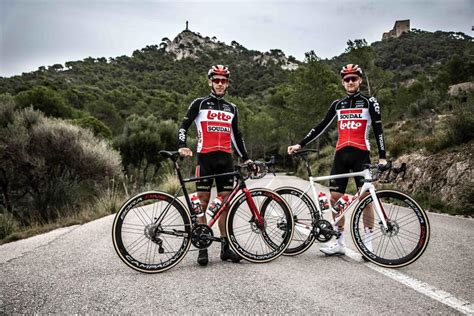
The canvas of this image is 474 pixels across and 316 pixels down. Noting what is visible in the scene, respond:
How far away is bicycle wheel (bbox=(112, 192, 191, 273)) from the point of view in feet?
12.0

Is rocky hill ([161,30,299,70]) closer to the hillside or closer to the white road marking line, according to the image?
the hillside

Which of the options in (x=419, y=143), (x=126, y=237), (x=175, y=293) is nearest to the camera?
(x=175, y=293)

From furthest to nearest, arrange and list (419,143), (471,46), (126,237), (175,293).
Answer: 1. (471,46)
2. (419,143)
3. (126,237)
4. (175,293)

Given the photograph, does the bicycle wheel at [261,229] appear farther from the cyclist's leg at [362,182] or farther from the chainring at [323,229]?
the cyclist's leg at [362,182]

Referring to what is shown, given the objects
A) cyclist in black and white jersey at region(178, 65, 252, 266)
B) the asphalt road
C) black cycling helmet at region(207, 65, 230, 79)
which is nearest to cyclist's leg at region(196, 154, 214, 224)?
cyclist in black and white jersey at region(178, 65, 252, 266)

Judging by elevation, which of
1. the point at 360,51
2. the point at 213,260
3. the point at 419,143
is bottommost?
the point at 213,260

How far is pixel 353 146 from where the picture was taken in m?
4.50

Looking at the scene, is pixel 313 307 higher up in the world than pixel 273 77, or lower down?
lower down

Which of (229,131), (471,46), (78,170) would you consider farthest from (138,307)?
(471,46)

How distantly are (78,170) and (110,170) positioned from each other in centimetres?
144

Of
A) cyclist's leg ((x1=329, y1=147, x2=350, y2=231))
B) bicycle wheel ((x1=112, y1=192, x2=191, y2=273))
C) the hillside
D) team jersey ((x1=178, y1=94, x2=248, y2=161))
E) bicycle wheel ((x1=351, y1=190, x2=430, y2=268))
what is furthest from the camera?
the hillside

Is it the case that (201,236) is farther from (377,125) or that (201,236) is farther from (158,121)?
(158,121)

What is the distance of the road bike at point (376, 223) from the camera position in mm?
3803

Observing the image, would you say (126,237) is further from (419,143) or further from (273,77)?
(273,77)
